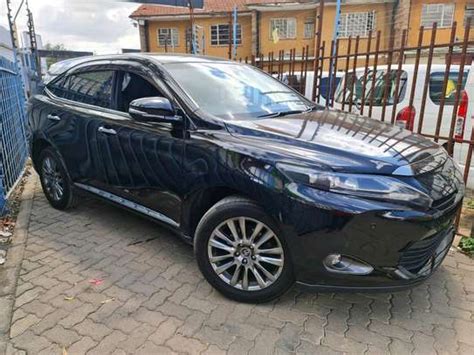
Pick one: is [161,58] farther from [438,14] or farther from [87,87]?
[438,14]

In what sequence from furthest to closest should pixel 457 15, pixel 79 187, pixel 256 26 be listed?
pixel 256 26, pixel 457 15, pixel 79 187

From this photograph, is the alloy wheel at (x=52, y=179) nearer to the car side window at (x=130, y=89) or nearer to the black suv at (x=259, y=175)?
the black suv at (x=259, y=175)

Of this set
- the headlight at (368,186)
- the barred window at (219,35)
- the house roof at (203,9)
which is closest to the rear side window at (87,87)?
the headlight at (368,186)

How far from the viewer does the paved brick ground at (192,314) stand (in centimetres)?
228

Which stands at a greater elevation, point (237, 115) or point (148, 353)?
point (237, 115)

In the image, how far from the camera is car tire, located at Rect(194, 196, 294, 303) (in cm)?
242

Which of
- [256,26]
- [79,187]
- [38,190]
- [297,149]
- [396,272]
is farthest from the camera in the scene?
[256,26]

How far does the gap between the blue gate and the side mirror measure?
2.29m

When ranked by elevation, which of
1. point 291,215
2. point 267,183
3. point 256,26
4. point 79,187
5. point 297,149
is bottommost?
point 79,187

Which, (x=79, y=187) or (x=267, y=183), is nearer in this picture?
(x=267, y=183)

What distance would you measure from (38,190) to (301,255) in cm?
419

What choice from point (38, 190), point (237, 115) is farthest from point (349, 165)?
point (38, 190)

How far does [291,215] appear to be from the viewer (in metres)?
2.24

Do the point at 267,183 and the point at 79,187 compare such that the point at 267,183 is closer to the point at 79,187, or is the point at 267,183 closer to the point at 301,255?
the point at 301,255
